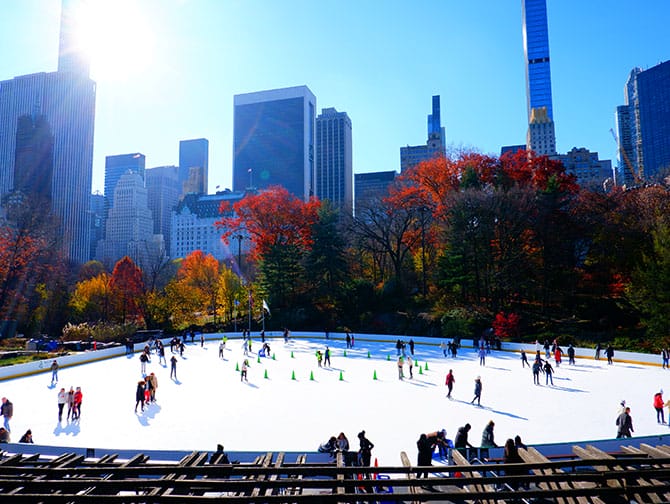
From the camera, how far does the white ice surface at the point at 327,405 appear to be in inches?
529

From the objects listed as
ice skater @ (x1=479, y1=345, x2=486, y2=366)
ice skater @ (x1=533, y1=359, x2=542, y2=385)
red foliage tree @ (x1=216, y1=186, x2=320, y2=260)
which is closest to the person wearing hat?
ice skater @ (x1=533, y1=359, x2=542, y2=385)

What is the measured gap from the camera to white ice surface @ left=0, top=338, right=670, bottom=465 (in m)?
13.4

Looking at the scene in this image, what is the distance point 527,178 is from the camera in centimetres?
4900

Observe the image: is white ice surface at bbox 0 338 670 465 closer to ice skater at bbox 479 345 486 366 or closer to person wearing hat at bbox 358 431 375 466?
ice skater at bbox 479 345 486 366

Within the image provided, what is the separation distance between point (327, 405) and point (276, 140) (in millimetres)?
181457

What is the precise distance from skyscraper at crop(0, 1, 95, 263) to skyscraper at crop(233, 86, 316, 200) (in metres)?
57.1

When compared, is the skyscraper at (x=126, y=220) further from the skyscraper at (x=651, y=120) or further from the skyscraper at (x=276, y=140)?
the skyscraper at (x=651, y=120)

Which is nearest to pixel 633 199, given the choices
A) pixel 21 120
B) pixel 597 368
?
pixel 597 368

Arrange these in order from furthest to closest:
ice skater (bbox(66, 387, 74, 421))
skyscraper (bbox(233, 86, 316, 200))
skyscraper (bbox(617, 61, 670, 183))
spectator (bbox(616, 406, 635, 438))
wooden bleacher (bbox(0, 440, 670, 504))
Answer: skyscraper (bbox(233, 86, 316, 200)) → skyscraper (bbox(617, 61, 670, 183)) → ice skater (bbox(66, 387, 74, 421)) → spectator (bbox(616, 406, 635, 438)) → wooden bleacher (bbox(0, 440, 670, 504))

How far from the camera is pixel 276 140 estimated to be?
18912 centimetres

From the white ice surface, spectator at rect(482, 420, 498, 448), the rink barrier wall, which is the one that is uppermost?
spectator at rect(482, 420, 498, 448)

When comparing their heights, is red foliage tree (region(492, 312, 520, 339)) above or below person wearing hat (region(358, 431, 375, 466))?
above

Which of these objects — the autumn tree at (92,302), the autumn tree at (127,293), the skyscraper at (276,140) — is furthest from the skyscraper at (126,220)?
the autumn tree at (127,293)

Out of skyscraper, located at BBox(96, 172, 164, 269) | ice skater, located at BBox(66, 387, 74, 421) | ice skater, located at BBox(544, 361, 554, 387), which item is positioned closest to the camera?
ice skater, located at BBox(66, 387, 74, 421)
